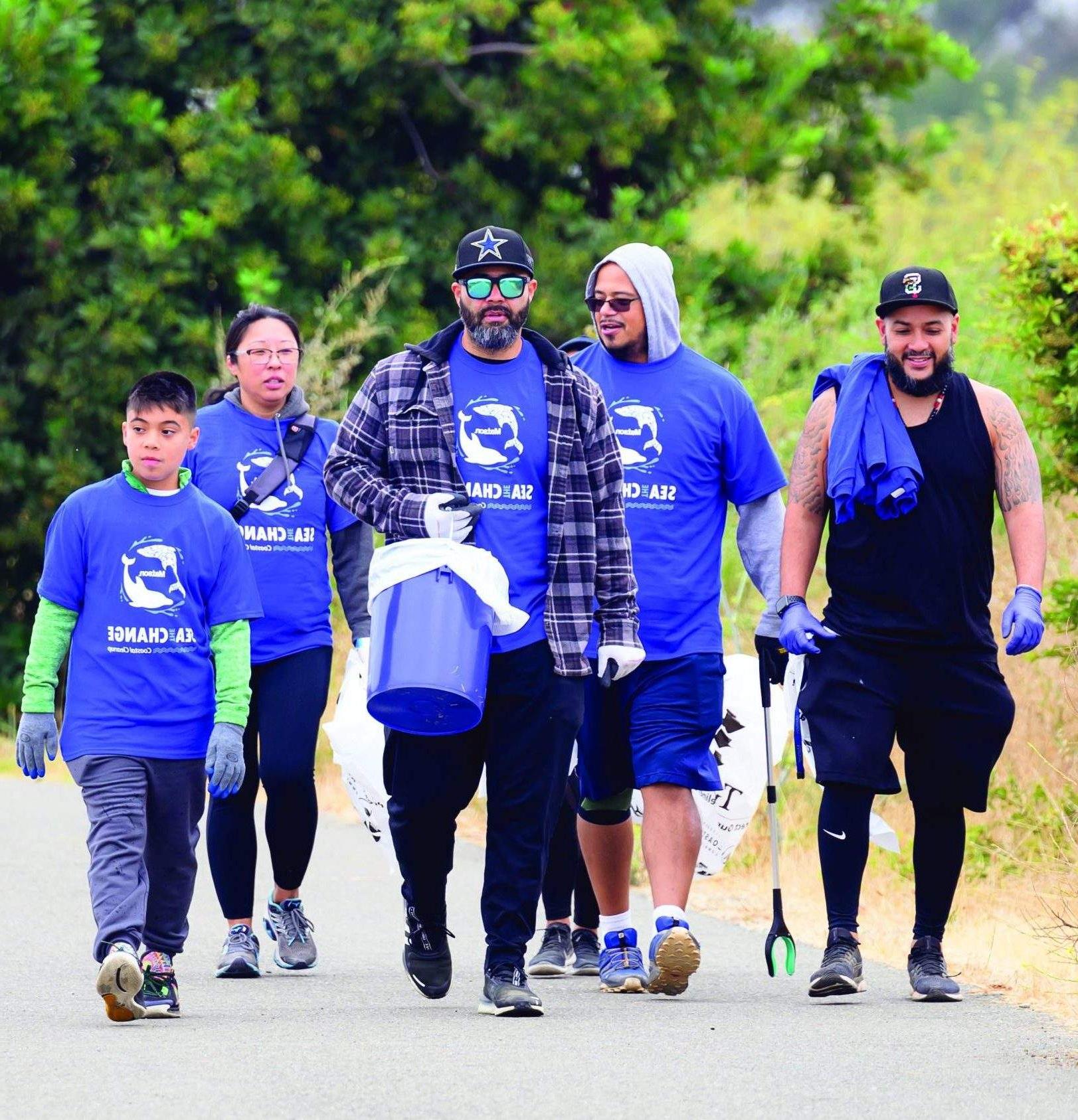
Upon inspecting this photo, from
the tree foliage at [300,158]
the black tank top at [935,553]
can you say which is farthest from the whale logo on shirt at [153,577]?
the tree foliage at [300,158]

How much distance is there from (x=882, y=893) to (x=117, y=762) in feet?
13.0

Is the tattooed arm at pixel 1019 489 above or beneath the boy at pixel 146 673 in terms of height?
above

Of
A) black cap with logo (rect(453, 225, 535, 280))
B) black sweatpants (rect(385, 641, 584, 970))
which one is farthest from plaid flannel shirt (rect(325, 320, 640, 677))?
black cap with logo (rect(453, 225, 535, 280))

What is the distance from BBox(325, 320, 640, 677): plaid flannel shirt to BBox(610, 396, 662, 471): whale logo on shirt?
518mm

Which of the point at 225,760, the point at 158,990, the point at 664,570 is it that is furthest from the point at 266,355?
the point at 158,990

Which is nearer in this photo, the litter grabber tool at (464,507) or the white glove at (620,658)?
the litter grabber tool at (464,507)

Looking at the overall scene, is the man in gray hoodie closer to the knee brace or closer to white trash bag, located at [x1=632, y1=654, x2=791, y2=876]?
the knee brace

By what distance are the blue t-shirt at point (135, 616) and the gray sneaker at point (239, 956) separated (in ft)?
3.96

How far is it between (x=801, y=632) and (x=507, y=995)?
147 cm

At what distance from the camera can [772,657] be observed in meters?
7.88

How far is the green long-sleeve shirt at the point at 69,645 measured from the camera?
6773mm

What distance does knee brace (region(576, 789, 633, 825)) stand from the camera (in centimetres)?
778

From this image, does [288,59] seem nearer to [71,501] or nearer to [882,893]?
[882,893]

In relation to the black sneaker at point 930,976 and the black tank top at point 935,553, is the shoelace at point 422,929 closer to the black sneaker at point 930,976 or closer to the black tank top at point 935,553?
the black sneaker at point 930,976
